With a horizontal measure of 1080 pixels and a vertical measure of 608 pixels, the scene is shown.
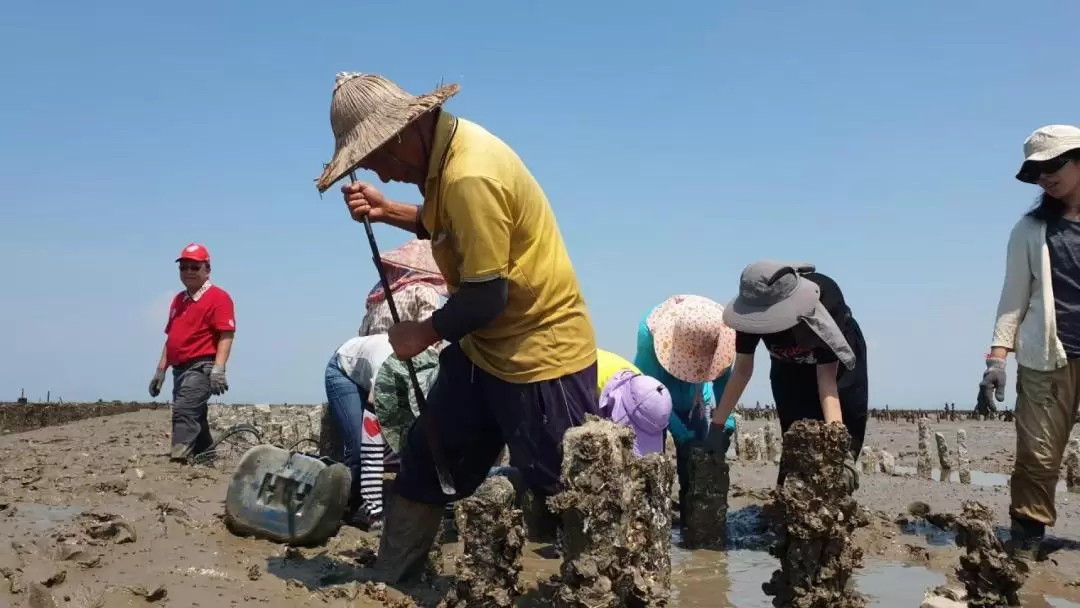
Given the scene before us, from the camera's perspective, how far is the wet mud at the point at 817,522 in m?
3.53

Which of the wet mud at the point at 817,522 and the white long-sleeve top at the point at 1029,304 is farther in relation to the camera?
the white long-sleeve top at the point at 1029,304

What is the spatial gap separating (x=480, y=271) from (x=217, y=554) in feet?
7.20

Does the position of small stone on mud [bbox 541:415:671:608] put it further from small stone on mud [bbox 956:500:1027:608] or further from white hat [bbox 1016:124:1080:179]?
white hat [bbox 1016:124:1080:179]

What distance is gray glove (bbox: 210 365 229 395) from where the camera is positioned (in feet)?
25.2

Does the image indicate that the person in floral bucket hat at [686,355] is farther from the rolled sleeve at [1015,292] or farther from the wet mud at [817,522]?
the wet mud at [817,522]

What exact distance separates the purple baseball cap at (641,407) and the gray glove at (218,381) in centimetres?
419

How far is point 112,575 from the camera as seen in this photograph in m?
3.53

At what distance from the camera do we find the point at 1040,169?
475 centimetres

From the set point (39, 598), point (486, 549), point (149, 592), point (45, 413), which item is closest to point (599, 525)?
point (486, 549)

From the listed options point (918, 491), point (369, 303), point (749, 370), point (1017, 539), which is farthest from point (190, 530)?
point (918, 491)

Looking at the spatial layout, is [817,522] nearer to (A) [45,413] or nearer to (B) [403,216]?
(B) [403,216]

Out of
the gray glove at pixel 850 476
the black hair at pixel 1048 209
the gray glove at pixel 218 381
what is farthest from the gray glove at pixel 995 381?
the gray glove at pixel 218 381

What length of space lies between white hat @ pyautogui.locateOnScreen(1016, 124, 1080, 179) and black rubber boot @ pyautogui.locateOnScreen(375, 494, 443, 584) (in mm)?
3750

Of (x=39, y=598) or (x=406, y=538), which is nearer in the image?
(x=39, y=598)
